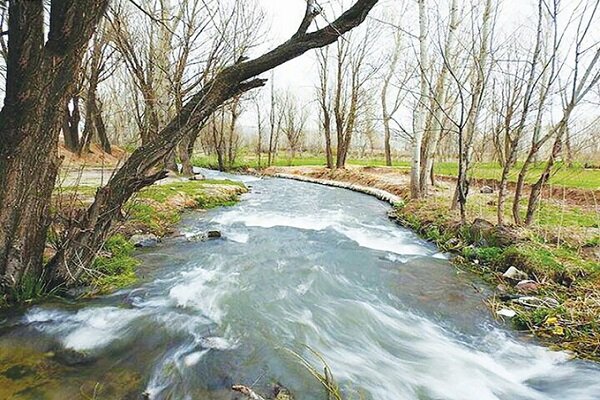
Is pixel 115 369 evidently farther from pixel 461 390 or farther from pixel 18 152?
pixel 461 390

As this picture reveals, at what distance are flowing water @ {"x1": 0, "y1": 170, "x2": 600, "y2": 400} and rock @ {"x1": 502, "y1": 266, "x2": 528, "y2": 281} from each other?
0.58m

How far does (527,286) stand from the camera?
518 cm

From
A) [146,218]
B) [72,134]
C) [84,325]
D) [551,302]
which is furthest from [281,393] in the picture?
[72,134]

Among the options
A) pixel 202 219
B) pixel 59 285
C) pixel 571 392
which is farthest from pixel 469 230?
pixel 59 285

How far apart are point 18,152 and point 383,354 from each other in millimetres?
4197

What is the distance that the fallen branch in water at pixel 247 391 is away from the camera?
9.32 feet

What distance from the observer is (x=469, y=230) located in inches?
297

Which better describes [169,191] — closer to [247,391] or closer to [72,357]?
[72,357]

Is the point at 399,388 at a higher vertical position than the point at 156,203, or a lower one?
lower

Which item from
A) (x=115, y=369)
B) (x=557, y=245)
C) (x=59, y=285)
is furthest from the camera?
(x=557, y=245)

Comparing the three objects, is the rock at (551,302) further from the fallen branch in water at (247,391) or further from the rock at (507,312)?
the fallen branch in water at (247,391)

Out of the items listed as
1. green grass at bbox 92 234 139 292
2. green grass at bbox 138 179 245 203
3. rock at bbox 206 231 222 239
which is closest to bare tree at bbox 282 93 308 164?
green grass at bbox 138 179 245 203

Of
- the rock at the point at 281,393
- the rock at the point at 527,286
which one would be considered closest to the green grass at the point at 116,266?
the rock at the point at 281,393

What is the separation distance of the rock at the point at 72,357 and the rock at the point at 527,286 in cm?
537
